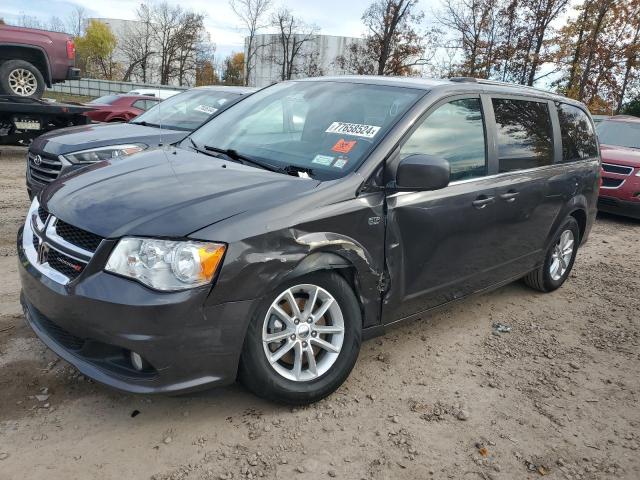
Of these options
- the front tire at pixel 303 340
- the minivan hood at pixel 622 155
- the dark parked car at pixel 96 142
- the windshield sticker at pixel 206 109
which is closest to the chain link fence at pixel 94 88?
the windshield sticker at pixel 206 109

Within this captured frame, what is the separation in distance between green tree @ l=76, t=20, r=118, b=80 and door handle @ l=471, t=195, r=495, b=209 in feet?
199

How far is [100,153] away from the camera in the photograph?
225 inches

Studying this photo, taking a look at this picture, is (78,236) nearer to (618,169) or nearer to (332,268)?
(332,268)

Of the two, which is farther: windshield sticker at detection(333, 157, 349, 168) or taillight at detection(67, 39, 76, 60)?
taillight at detection(67, 39, 76, 60)

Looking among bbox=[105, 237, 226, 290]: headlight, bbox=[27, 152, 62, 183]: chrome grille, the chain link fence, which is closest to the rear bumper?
bbox=[27, 152, 62, 183]: chrome grille

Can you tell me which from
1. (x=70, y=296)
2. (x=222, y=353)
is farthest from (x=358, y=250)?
(x=70, y=296)

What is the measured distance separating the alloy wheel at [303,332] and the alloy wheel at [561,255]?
9.41ft

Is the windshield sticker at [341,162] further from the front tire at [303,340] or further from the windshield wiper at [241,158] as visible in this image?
the front tire at [303,340]

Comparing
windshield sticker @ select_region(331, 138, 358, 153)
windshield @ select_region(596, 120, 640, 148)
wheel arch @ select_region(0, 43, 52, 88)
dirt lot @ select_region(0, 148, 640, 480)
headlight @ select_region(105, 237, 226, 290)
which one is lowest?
dirt lot @ select_region(0, 148, 640, 480)

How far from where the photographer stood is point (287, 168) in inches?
122

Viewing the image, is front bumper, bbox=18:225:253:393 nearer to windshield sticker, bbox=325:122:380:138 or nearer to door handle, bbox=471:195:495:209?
windshield sticker, bbox=325:122:380:138

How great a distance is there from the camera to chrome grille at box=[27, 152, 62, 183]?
5.59 metres

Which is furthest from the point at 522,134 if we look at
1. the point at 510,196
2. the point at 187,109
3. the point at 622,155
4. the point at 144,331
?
the point at 622,155

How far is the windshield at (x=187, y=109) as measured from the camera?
6.81m
